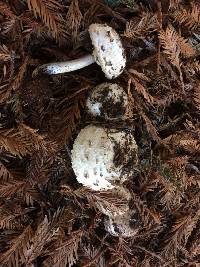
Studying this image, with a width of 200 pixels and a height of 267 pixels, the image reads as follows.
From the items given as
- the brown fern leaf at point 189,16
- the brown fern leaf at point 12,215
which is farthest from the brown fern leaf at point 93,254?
the brown fern leaf at point 189,16

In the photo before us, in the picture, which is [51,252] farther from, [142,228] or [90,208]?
[142,228]

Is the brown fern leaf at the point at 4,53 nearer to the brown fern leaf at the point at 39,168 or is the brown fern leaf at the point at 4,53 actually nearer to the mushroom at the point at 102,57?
the mushroom at the point at 102,57

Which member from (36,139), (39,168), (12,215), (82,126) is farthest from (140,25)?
(12,215)

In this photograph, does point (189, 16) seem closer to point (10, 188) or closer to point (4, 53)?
point (4, 53)

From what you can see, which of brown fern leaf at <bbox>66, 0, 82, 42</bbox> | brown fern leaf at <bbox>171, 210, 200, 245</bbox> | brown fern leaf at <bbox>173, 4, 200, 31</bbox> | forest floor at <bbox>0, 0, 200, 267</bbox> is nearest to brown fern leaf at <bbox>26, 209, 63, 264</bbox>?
forest floor at <bbox>0, 0, 200, 267</bbox>

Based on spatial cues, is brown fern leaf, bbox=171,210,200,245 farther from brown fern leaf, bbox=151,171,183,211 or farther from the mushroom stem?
the mushroom stem
